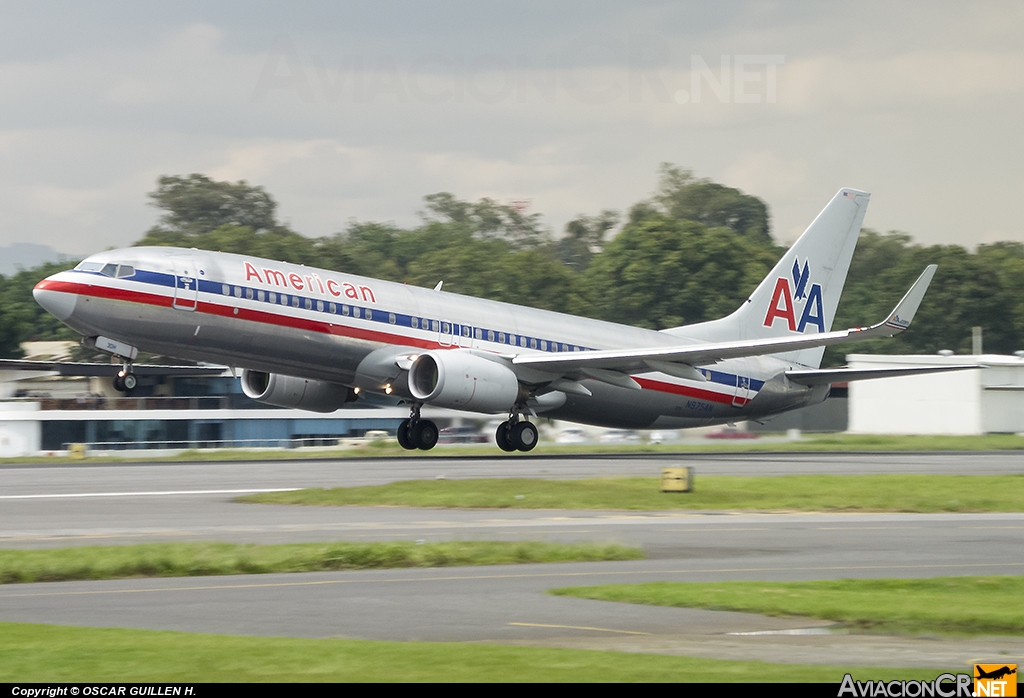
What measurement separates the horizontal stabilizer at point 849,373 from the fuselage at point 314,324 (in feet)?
10.2

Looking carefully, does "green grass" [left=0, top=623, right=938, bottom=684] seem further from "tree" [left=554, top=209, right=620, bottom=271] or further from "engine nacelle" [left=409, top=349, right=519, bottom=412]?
"tree" [left=554, top=209, right=620, bottom=271]

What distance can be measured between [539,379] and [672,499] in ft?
37.0

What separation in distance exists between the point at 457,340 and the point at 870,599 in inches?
975

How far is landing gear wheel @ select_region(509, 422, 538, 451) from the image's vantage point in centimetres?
4066

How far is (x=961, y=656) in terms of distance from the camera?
11.4 m

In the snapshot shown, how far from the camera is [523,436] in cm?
4066

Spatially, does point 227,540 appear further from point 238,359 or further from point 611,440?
point 611,440

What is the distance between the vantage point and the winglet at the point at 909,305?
116 ft

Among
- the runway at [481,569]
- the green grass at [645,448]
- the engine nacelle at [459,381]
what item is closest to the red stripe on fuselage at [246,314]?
the engine nacelle at [459,381]

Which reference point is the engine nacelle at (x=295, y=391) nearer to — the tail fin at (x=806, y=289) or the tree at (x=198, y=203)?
the tail fin at (x=806, y=289)

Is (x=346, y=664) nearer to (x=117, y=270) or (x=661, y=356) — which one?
(x=117, y=270)

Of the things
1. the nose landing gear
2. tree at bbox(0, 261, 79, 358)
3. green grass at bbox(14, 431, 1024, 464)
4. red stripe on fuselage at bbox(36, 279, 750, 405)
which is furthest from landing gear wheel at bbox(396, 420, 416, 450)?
tree at bbox(0, 261, 79, 358)

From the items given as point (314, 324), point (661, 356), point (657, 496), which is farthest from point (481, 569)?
point (661, 356)

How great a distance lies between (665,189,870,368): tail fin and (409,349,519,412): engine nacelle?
11.5 meters
